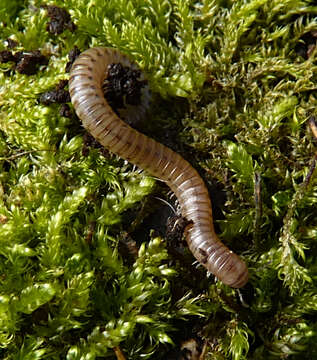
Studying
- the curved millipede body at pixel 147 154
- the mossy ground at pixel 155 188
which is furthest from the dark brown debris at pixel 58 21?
the curved millipede body at pixel 147 154

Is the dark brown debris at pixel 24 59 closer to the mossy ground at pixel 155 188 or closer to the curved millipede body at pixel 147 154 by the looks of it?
the mossy ground at pixel 155 188

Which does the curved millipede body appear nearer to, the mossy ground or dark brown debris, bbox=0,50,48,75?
the mossy ground

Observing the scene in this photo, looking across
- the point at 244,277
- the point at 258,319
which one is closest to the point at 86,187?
the point at 244,277

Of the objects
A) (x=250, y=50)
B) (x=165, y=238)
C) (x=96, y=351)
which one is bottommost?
(x=96, y=351)

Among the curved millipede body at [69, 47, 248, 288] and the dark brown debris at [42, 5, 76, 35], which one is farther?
the dark brown debris at [42, 5, 76, 35]

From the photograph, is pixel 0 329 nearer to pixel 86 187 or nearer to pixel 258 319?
pixel 86 187

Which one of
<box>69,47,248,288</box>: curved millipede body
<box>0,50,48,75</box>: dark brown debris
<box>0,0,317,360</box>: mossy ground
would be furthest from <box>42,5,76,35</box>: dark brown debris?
<box>69,47,248,288</box>: curved millipede body

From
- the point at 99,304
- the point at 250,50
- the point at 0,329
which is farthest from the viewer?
the point at 250,50
